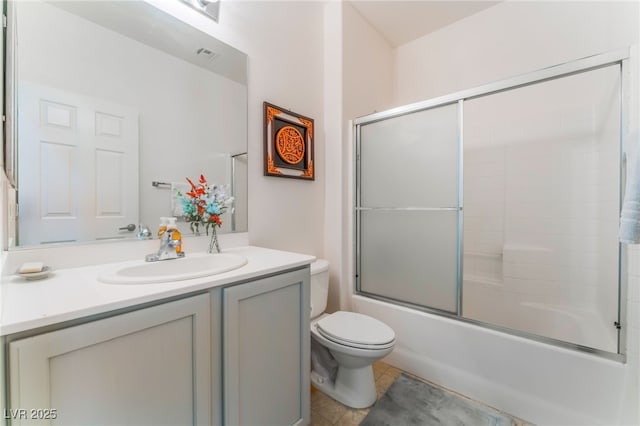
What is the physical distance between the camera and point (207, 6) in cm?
139

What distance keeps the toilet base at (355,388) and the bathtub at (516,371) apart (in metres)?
0.43

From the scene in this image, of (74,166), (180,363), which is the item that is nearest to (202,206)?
(74,166)

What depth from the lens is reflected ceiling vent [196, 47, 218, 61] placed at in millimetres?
1390

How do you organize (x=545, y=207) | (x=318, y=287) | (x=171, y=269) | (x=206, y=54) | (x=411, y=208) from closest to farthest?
(x=171, y=269) → (x=206, y=54) → (x=318, y=287) → (x=411, y=208) → (x=545, y=207)

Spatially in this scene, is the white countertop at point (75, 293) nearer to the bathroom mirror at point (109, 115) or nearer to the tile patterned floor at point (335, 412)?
the bathroom mirror at point (109, 115)

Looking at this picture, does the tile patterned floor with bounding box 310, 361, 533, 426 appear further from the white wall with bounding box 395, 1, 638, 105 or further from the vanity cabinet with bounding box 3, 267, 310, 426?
the white wall with bounding box 395, 1, 638, 105

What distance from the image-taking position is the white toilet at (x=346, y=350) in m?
1.35

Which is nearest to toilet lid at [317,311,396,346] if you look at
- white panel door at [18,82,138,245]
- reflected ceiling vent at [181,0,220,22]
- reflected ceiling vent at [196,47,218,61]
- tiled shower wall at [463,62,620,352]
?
tiled shower wall at [463,62,620,352]

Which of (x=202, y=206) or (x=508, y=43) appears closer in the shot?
(x=202, y=206)

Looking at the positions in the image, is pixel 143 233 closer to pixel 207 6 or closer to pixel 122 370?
pixel 122 370

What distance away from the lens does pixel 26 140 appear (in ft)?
3.04

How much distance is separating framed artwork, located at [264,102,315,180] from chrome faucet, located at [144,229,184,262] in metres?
0.70

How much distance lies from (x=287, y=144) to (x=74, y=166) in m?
1.10

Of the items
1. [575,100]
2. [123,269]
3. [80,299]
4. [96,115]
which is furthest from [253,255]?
[575,100]
